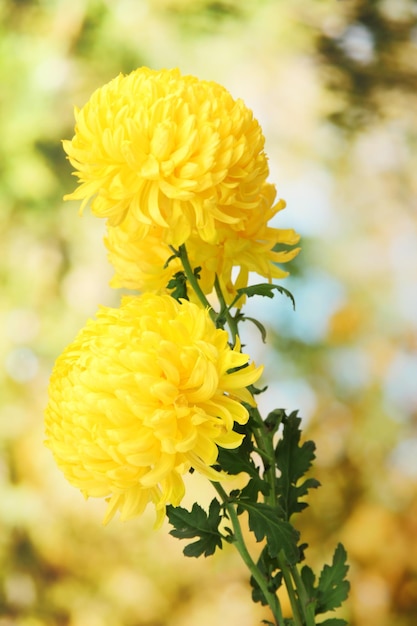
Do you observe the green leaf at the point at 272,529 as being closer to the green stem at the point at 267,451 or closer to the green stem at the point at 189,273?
the green stem at the point at 267,451

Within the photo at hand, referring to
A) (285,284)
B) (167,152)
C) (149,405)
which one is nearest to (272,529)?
(149,405)

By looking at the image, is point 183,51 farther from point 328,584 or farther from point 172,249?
point 328,584

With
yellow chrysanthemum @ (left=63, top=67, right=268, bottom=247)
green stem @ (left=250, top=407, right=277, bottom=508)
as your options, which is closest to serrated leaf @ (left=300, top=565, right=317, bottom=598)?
green stem @ (left=250, top=407, right=277, bottom=508)

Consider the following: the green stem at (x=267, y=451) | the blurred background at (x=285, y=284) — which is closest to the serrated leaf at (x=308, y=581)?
the green stem at (x=267, y=451)

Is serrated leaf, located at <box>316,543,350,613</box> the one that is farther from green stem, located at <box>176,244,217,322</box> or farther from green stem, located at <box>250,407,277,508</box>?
green stem, located at <box>176,244,217,322</box>

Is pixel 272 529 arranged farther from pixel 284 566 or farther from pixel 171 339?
pixel 171 339

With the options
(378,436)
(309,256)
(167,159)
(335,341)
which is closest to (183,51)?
(309,256)
